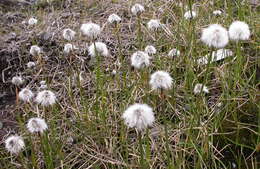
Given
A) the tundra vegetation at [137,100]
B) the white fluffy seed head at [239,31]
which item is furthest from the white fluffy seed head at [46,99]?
the white fluffy seed head at [239,31]

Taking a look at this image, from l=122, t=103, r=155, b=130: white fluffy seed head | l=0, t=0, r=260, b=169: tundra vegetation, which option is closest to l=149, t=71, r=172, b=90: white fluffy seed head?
l=0, t=0, r=260, b=169: tundra vegetation

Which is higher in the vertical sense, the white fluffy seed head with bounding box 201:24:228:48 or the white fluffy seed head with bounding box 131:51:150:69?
the white fluffy seed head with bounding box 201:24:228:48

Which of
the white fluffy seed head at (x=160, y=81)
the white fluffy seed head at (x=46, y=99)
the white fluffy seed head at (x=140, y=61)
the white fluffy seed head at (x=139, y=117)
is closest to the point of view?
the white fluffy seed head at (x=139, y=117)

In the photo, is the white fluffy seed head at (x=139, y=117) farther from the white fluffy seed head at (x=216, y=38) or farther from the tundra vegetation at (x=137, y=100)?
the white fluffy seed head at (x=216, y=38)

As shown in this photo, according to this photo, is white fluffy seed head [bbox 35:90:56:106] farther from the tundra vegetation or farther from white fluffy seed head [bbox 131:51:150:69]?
white fluffy seed head [bbox 131:51:150:69]

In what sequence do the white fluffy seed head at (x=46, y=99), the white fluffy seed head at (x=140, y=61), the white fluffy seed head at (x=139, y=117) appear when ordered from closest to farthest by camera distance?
1. the white fluffy seed head at (x=139, y=117)
2. the white fluffy seed head at (x=140, y=61)
3. the white fluffy seed head at (x=46, y=99)

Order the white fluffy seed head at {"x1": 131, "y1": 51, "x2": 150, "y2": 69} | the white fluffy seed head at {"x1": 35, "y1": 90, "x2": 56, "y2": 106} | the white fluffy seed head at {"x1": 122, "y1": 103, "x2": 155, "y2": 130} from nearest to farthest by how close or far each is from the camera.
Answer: the white fluffy seed head at {"x1": 122, "y1": 103, "x2": 155, "y2": 130}, the white fluffy seed head at {"x1": 131, "y1": 51, "x2": 150, "y2": 69}, the white fluffy seed head at {"x1": 35, "y1": 90, "x2": 56, "y2": 106}

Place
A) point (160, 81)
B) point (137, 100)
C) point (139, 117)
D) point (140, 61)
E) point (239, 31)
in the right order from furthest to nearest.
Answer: point (137, 100), point (239, 31), point (140, 61), point (160, 81), point (139, 117)

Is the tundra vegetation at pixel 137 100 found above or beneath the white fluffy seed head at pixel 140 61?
beneath

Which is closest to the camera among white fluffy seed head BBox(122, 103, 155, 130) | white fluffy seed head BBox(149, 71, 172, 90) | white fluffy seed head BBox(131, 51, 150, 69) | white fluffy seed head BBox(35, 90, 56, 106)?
white fluffy seed head BBox(122, 103, 155, 130)

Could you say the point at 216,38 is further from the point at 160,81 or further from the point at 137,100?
the point at 137,100

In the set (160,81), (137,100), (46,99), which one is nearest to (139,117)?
(160,81)

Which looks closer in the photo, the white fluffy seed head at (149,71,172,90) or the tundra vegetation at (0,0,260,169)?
the white fluffy seed head at (149,71,172,90)

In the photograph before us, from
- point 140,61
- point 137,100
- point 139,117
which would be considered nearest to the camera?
point 139,117
